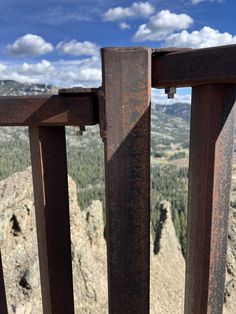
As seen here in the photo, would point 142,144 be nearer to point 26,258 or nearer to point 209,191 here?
point 209,191

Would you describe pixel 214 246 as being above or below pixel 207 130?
below

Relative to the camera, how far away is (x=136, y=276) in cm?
160

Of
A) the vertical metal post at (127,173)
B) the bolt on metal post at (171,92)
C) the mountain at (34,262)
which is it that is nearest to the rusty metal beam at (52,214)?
the vertical metal post at (127,173)

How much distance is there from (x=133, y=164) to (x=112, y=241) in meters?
0.37

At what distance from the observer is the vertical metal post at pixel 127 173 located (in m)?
1.47

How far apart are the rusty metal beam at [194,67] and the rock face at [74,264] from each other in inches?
353

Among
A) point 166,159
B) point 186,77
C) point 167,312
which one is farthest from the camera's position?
point 166,159

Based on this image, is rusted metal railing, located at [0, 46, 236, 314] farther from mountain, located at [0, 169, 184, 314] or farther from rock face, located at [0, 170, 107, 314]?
mountain, located at [0, 169, 184, 314]

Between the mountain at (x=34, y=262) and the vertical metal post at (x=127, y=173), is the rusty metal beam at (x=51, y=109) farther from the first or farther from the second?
the mountain at (x=34, y=262)

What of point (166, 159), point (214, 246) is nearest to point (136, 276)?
point (214, 246)

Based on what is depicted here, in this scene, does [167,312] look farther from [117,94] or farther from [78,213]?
[117,94]

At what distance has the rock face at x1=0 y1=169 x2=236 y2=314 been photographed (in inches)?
421

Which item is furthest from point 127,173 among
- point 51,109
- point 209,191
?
point 51,109

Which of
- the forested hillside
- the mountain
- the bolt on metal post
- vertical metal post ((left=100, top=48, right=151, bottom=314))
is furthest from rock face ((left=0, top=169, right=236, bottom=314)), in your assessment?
the bolt on metal post
